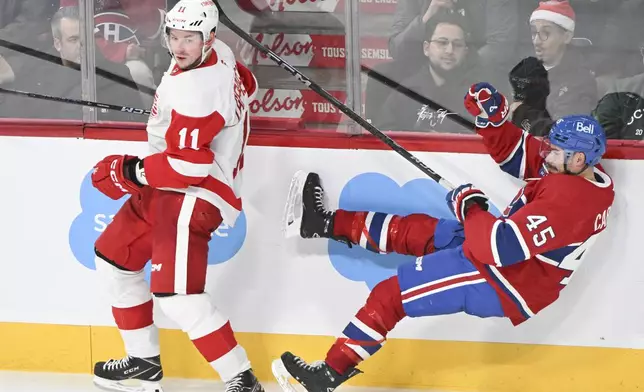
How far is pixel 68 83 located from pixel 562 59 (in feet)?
5.30

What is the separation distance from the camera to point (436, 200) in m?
3.33

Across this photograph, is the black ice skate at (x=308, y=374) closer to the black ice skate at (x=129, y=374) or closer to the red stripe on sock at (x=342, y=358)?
the red stripe on sock at (x=342, y=358)

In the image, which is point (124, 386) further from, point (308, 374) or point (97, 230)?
point (308, 374)

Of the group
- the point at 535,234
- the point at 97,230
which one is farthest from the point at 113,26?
the point at 535,234

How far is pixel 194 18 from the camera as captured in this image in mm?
2875

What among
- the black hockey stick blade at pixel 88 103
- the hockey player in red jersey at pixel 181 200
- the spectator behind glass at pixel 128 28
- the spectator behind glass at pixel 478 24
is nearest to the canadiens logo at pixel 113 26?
the spectator behind glass at pixel 128 28

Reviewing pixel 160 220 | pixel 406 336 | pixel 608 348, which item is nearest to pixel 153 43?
pixel 160 220

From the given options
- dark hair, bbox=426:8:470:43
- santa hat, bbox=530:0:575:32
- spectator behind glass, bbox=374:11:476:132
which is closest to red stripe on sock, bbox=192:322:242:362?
spectator behind glass, bbox=374:11:476:132

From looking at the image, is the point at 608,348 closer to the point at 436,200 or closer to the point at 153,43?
the point at 436,200

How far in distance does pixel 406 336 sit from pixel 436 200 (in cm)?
46

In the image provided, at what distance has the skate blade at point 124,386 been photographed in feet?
11.0

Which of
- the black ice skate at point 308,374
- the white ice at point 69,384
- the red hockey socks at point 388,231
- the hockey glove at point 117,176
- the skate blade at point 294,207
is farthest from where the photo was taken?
the white ice at point 69,384

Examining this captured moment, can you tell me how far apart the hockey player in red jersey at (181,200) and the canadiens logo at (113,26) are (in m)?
0.50

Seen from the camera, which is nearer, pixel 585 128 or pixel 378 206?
pixel 585 128
